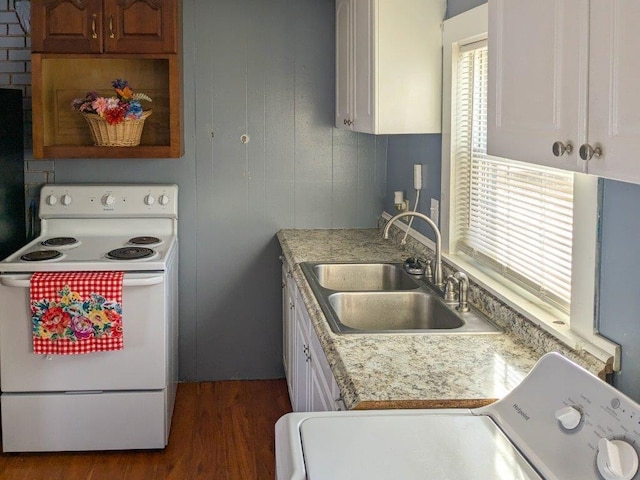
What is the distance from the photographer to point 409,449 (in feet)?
5.04

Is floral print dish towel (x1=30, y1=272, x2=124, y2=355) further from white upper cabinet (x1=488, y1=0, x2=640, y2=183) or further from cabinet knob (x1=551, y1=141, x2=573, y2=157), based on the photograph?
cabinet knob (x1=551, y1=141, x2=573, y2=157)

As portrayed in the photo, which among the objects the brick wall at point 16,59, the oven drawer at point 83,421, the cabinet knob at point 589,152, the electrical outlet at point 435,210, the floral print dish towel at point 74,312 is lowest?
the oven drawer at point 83,421

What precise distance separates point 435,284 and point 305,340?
53 centimetres

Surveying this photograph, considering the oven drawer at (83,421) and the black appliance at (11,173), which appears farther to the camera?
the black appliance at (11,173)

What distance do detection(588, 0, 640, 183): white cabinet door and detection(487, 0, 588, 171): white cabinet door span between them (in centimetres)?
4

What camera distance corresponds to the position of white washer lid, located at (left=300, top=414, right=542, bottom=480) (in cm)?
145

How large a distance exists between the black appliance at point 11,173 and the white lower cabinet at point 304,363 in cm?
129

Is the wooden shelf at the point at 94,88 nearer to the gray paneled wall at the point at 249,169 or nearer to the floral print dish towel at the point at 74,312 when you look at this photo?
the gray paneled wall at the point at 249,169

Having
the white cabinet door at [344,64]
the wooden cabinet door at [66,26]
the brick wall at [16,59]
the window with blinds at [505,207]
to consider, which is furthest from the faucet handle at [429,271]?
the brick wall at [16,59]

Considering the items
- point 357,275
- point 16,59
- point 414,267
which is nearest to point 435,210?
point 414,267

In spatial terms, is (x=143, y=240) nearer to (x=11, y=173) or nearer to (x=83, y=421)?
(x=11, y=173)

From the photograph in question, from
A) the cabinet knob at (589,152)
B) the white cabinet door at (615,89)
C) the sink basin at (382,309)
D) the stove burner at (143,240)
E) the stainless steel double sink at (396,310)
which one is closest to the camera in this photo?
the white cabinet door at (615,89)

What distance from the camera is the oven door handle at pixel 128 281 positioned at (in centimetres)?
343

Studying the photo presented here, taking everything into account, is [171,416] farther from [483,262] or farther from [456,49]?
[456,49]
